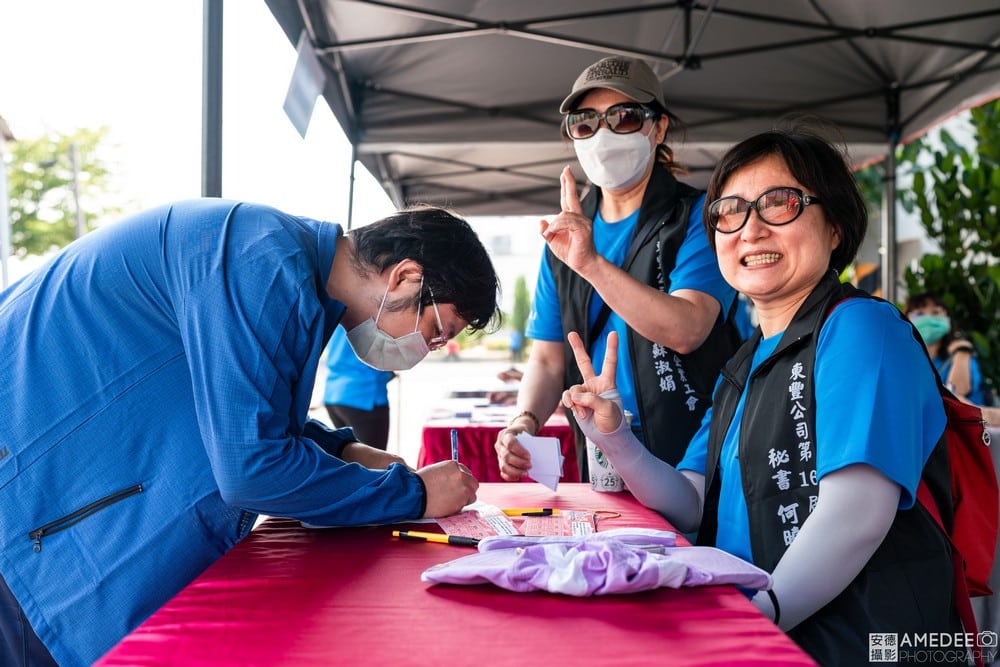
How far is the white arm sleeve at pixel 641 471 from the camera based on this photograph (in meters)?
1.59

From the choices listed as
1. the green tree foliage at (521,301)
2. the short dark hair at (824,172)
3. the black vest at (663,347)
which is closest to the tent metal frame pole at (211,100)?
the black vest at (663,347)

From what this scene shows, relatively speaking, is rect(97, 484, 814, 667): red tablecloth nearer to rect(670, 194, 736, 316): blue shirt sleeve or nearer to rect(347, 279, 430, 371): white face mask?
rect(347, 279, 430, 371): white face mask

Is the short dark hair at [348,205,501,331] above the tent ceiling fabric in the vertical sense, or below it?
below

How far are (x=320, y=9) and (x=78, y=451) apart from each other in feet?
11.3

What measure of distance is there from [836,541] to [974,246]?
193 inches

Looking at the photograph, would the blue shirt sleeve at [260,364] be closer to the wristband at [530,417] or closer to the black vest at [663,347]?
the wristband at [530,417]

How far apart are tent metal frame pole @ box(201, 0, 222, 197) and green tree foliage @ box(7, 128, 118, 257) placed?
1.60 feet

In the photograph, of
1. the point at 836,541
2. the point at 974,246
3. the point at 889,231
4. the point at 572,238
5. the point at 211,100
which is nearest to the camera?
the point at 836,541

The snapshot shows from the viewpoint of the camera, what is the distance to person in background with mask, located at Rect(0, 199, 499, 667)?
119cm

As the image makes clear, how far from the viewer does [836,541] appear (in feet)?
3.81

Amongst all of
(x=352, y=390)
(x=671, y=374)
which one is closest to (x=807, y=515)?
(x=671, y=374)

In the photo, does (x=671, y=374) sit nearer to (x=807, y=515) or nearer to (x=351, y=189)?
(x=807, y=515)

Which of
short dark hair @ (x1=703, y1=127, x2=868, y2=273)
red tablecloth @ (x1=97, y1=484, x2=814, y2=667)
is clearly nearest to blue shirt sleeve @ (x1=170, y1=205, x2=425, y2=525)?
red tablecloth @ (x1=97, y1=484, x2=814, y2=667)

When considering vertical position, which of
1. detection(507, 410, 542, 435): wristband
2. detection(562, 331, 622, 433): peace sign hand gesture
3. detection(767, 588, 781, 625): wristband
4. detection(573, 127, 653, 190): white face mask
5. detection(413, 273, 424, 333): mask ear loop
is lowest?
detection(767, 588, 781, 625): wristband
